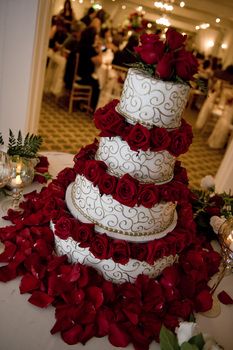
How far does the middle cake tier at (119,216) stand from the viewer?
1.29 m

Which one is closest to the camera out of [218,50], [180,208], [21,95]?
[180,208]

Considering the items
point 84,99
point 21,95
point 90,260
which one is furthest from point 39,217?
point 84,99

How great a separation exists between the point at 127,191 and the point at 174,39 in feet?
1.90

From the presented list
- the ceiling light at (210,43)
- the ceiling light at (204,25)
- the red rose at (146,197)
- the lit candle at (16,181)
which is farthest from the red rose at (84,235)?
the ceiling light at (210,43)

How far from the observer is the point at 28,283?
4.15 ft

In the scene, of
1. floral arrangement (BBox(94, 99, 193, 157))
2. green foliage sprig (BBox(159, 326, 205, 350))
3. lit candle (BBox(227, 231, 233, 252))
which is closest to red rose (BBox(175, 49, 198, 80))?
floral arrangement (BBox(94, 99, 193, 157))

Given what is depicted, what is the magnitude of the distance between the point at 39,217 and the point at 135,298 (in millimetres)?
601

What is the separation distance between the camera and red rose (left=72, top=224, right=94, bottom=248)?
1.24 m

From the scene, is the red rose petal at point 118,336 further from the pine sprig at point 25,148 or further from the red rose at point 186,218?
the pine sprig at point 25,148

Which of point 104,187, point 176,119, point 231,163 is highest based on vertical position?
point 176,119

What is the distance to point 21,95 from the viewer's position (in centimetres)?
323

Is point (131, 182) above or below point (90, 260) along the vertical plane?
above

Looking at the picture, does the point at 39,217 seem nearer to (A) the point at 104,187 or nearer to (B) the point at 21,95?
(A) the point at 104,187

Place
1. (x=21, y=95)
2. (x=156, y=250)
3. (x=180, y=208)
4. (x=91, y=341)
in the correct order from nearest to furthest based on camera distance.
A: 1. (x=91, y=341)
2. (x=156, y=250)
3. (x=180, y=208)
4. (x=21, y=95)
